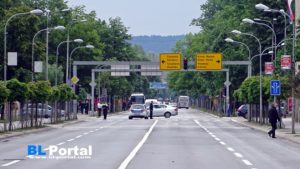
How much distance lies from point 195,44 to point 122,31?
1240 cm

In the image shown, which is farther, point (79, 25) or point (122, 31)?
point (122, 31)

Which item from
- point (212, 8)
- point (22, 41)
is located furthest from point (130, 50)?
point (22, 41)

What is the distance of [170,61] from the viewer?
296 feet

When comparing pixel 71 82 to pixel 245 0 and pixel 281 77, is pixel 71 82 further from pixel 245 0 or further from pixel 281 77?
pixel 281 77

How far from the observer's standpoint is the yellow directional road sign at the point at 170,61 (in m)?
90.0

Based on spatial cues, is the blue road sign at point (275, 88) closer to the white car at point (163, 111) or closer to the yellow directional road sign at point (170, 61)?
the yellow directional road sign at point (170, 61)

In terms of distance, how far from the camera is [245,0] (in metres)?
99.4
